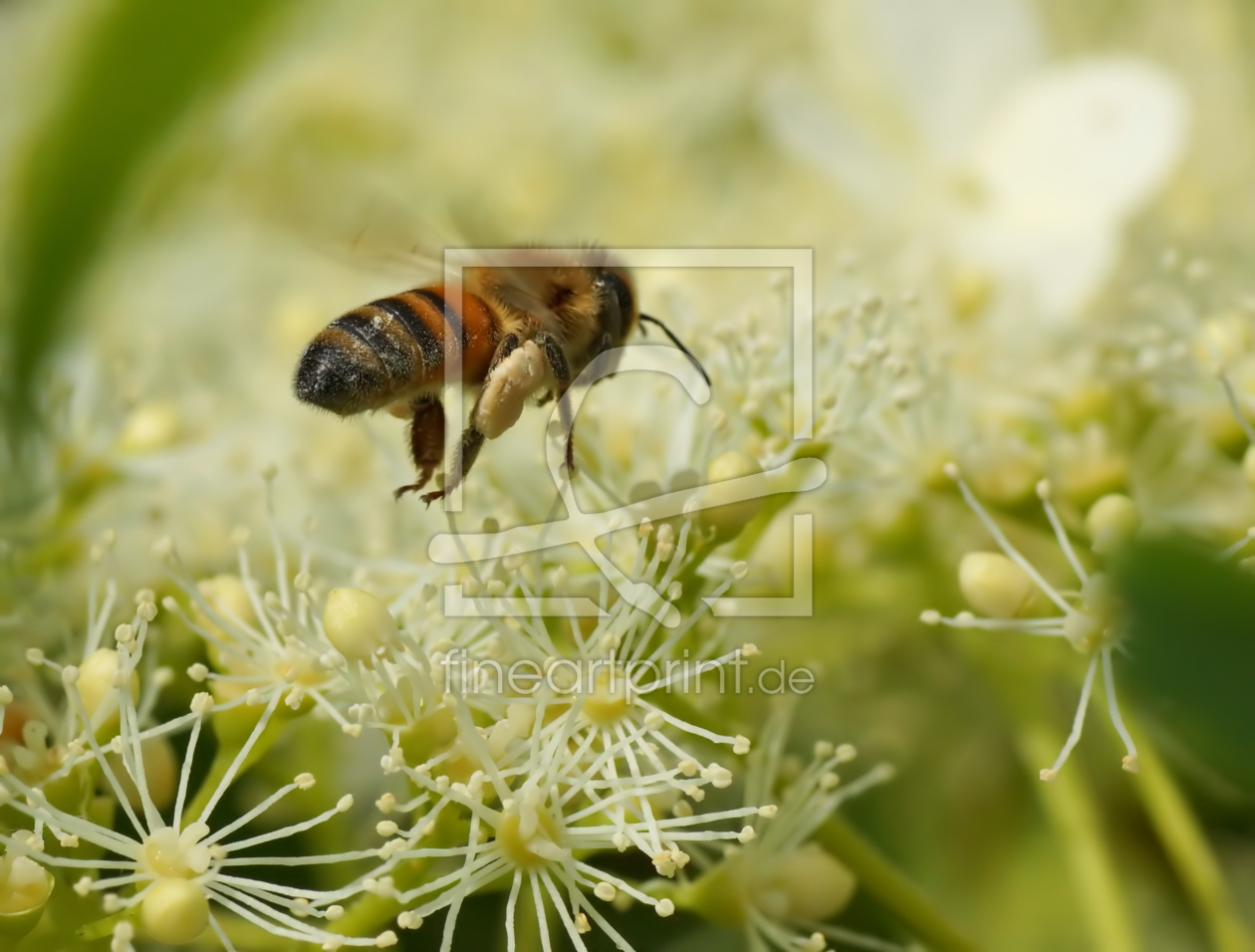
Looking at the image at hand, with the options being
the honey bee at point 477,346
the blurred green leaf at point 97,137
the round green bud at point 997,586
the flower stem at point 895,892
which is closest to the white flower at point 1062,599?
the round green bud at point 997,586

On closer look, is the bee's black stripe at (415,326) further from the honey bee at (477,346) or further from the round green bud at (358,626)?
the round green bud at (358,626)

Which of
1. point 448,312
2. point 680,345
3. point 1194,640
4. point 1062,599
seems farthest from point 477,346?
point 1194,640

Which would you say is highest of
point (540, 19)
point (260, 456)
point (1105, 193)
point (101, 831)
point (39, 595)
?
point (540, 19)

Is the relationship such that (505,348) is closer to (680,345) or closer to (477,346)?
(477,346)

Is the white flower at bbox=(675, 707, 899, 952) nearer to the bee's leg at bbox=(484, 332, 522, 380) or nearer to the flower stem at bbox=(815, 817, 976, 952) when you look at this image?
the flower stem at bbox=(815, 817, 976, 952)

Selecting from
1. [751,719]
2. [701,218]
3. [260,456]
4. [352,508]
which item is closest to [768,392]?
[751,719]

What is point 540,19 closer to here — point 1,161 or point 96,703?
point 1,161

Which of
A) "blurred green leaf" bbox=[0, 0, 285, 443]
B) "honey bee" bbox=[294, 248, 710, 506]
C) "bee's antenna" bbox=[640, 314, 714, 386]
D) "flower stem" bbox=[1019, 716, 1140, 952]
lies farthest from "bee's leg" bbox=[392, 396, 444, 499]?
"flower stem" bbox=[1019, 716, 1140, 952]
